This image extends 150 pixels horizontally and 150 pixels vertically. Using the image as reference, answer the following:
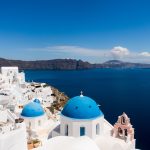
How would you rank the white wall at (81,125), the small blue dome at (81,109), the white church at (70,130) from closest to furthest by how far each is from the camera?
the white church at (70,130), the white wall at (81,125), the small blue dome at (81,109)

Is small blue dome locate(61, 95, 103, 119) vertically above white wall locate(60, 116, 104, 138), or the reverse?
small blue dome locate(61, 95, 103, 119)

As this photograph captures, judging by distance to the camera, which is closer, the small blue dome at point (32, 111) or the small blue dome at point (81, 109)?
the small blue dome at point (81, 109)

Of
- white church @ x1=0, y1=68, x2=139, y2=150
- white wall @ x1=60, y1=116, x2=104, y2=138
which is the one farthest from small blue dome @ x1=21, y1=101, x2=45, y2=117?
white wall @ x1=60, y1=116, x2=104, y2=138

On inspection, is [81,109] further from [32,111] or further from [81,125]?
[32,111]

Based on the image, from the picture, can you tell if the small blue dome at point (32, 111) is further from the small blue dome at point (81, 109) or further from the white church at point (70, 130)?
the small blue dome at point (81, 109)

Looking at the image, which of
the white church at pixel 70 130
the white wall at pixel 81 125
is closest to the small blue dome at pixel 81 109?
the white church at pixel 70 130

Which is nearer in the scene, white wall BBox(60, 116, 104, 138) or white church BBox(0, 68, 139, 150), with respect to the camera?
white church BBox(0, 68, 139, 150)

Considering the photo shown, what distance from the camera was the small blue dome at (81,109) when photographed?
2436 cm

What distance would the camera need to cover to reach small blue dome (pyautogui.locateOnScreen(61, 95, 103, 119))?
24359mm

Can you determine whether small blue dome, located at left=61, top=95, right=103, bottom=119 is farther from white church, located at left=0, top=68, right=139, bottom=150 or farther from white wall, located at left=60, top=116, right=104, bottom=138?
white wall, located at left=60, top=116, right=104, bottom=138

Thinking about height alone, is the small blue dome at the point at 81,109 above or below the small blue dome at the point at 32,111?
above

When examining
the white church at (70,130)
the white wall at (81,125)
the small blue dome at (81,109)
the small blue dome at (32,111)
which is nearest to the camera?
the white church at (70,130)

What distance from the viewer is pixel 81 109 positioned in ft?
80.6

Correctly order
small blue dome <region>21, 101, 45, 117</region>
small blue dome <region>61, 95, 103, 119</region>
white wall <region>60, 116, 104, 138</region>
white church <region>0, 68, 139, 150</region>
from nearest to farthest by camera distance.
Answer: white church <region>0, 68, 139, 150</region> → white wall <region>60, 116, 104, 138</region> → small blue dome <region>61, 95, 103, 119</region> → small blue dome <region>21, 101, 45, 117</region>
